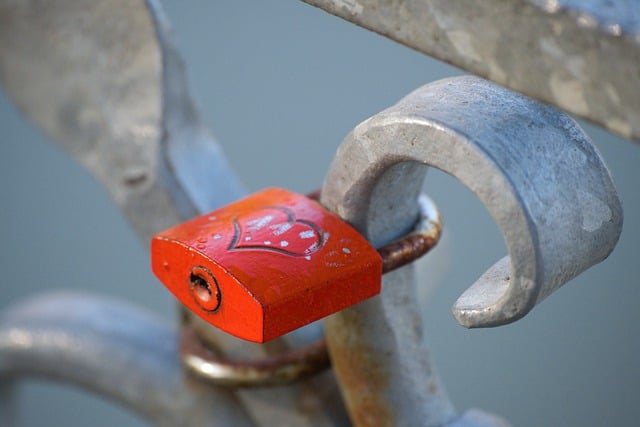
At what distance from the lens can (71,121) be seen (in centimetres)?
55

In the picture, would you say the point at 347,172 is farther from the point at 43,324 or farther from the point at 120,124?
the point at 43,324

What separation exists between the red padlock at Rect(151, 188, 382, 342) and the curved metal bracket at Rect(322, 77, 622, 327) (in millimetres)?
32

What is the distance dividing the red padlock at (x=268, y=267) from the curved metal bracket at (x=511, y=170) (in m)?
0.03

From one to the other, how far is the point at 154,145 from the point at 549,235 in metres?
0.26

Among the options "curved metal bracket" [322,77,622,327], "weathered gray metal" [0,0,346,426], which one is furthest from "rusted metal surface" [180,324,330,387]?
"curved metal bracket" [322,77,622,327]

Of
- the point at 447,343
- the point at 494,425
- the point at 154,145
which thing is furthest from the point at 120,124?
the point at 447,343

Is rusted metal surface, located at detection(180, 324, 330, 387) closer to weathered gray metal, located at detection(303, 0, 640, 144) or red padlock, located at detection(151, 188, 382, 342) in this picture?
red padlock, located at detection(151, 188, 382, 342)

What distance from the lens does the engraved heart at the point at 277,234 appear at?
37cm

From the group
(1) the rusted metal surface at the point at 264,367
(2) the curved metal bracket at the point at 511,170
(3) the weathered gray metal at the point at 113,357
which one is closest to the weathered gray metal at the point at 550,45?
(2) the curved metal bracket at the point at 511,170

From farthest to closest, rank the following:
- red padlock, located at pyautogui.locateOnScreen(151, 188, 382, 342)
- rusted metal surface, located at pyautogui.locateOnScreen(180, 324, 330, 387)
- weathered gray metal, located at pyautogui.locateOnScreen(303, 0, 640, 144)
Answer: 1. rusted metal surface, located at pyautogui.locateOnScreen(180, 324, 330, 387)
2. red padlock, located at pyautogui.locateOnScreen(151, 188, 382, 342)
3. weathered gray metal, located at pyautogui.locateOnScreen(303, 0, 640, 144)

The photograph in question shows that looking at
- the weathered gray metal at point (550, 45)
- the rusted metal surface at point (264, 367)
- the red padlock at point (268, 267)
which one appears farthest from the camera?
the rusted metal surface at point (264, 367)

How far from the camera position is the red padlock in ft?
1.16

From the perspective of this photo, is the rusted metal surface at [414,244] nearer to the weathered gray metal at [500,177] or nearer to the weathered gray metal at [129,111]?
the weathered gray metal at [500,177]

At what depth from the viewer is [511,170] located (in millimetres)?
305
